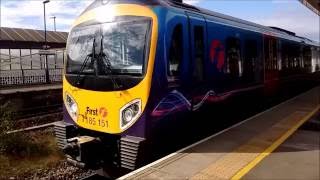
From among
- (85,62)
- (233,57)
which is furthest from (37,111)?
(85,62)

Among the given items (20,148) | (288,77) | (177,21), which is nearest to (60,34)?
(288,77)

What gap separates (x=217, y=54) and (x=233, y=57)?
114 cm

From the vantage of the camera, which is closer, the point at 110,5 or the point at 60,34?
the point at 110,5

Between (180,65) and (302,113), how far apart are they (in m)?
5.93

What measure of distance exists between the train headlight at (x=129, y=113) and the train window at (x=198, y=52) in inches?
65.0

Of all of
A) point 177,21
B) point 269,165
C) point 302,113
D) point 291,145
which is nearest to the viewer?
point 269,165

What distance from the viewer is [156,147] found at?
6398 millimetres

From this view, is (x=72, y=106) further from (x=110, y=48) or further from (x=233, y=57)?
(x=233, y=57)

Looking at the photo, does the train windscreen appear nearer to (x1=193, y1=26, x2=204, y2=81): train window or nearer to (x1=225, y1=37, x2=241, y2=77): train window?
(x1=193, y1=26, x2=204, y2=81): train window

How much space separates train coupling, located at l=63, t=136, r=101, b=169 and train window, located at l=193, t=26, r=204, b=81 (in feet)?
7.57

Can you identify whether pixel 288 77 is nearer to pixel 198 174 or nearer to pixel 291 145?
pixel 291 145

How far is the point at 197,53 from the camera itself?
24.3 ft

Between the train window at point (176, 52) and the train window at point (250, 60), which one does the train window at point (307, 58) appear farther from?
the train window at point (176, 52)

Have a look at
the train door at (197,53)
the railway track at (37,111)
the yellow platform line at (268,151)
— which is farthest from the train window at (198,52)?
the railway track at (37,111)
